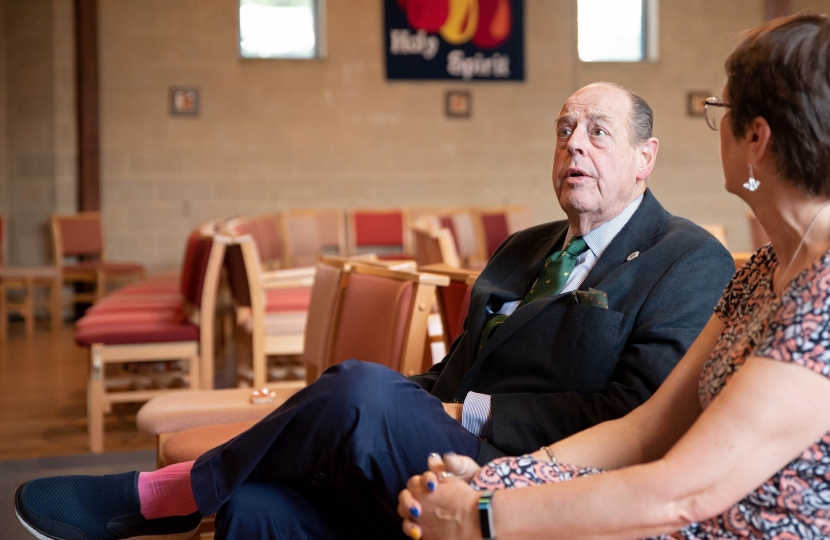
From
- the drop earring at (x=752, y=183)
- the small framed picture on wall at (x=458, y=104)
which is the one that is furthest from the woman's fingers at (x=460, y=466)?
the small framed picture on wall at (x=458, y=104)

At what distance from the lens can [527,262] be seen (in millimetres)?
2129

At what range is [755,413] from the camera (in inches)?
41.8

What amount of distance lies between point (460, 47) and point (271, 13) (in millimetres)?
1737

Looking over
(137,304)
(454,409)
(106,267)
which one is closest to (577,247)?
(454,409)

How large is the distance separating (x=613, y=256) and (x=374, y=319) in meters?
0.81

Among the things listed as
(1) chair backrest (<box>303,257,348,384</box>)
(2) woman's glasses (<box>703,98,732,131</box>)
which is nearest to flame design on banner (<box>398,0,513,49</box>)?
(1) chair backrest (<box>303,257,348,384</box>)

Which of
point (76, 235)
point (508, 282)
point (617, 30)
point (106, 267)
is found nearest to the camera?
point (508, 282)

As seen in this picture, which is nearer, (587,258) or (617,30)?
(587,258)

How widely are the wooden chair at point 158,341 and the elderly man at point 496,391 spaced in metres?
2.23

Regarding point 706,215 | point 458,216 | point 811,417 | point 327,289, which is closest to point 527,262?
point 327,289

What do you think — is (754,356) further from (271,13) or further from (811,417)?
(271,13)

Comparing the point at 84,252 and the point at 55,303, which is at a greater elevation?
the point at 84,252

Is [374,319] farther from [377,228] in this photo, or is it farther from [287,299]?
[377,228]

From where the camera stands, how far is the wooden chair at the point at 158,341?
3898 mm
